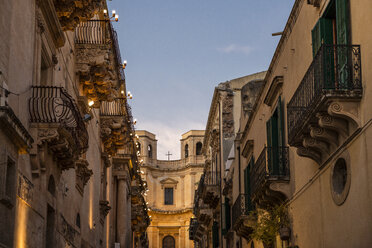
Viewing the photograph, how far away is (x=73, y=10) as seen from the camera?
16750 millimetres

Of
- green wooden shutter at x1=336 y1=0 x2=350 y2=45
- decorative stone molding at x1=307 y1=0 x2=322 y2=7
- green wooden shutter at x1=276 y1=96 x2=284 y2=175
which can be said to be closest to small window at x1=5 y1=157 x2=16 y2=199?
green wooden shutter at x1=336 y1=0 x2=350 y2=45

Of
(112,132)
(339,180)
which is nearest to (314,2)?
(339,180)

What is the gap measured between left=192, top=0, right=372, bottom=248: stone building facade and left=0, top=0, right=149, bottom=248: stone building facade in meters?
4.71

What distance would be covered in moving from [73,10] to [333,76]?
7714 mm

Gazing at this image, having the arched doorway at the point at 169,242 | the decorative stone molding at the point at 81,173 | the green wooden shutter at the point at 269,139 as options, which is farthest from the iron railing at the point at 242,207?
the arched doorway at the point at 169,242

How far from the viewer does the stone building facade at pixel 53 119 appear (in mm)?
12062

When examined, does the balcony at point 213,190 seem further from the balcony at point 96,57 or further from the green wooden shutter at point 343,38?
the green wooden shutter at point 343,38

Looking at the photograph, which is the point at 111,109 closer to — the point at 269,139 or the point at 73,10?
the point at 269,139

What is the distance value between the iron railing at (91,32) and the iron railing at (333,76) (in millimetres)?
10364

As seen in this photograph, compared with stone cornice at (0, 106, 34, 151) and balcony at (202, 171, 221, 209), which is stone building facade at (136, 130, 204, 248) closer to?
balcony at (202, 171, 221, 209)

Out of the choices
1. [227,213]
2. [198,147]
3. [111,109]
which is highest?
[198,147]

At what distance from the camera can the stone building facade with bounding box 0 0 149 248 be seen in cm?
1206

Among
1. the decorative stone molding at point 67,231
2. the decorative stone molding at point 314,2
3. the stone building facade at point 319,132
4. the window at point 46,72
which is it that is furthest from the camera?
the decorative stone molding at point 67,231

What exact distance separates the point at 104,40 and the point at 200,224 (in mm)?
30508
